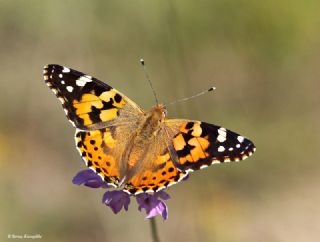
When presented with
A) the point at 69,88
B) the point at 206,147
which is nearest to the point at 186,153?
the point at 206,147

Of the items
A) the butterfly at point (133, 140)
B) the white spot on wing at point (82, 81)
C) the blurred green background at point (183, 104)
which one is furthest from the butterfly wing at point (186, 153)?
the blurred green background at point (183, 104)

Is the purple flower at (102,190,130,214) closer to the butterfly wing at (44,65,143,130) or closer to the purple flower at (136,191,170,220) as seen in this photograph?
the purple flower at (136,191,170,220)

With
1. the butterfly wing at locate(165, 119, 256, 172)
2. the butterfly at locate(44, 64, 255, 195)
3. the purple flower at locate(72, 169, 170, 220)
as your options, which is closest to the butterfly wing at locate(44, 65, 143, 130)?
the butterfly at locate(44, 64, 255, 195)

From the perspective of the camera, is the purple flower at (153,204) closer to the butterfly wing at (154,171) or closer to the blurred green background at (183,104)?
the butterfly wing at (154,171)

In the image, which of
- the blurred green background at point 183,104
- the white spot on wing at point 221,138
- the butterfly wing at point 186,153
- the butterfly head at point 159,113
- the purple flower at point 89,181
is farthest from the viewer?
the blurred green background at point 183,104

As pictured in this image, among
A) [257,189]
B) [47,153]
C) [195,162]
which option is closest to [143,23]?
[47,153]

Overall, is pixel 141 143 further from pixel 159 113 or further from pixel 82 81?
pixel 82 81

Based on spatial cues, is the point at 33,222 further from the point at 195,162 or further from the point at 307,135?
the point at 307,135
